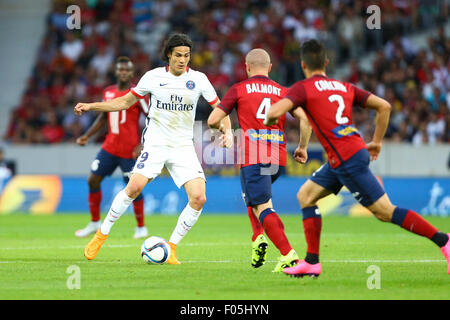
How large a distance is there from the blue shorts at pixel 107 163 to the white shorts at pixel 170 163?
395 cm

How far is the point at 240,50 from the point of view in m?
26.8

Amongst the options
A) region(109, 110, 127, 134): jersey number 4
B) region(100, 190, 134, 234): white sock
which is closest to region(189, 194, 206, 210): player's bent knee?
region(100, 190, 134, 234): white sock

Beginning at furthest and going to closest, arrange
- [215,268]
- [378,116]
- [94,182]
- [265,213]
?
1. [94,182]
2. [215,268]
3. [265,213]
4. [378,116]

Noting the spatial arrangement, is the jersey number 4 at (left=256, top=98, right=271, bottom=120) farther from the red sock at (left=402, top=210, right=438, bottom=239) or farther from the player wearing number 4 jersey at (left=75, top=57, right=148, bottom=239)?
the player wearing number 4 jersey at (left=75, top=57, right=148, bottom=239)

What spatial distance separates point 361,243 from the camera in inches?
496

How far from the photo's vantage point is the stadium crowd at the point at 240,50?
78.1ft

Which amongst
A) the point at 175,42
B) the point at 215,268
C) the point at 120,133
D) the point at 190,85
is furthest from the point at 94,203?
the point at 215,268

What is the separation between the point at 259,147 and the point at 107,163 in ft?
17.8

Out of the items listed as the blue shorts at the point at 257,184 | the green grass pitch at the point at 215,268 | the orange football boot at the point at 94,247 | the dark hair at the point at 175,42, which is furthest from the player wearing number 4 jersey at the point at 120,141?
the blue shorts at the point at 257,184

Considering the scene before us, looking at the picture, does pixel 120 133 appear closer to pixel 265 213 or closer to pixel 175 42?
pixel 175 42

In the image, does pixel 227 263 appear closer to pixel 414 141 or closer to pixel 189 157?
pixel 189 157

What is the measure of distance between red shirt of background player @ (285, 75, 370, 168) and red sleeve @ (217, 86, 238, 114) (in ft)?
3.62

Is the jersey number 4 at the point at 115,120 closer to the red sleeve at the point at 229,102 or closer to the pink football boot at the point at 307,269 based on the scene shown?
the red sleeve at the point at 229,102
